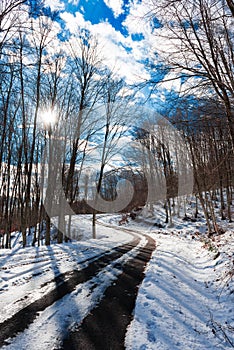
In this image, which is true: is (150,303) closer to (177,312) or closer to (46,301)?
(177,312)

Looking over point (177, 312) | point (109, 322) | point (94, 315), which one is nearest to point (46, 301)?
point (94, 315)

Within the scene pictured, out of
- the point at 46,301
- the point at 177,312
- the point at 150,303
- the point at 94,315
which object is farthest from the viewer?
A: the point at 150,303

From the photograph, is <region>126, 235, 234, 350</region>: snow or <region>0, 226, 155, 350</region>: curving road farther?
<region>126, 235, 234, 350</region>: snow

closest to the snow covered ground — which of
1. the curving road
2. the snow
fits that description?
the snow

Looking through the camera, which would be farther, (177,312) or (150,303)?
(150,303)

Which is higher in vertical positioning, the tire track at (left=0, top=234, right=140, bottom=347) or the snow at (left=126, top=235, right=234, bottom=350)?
the tire track at (left=0, top=234, right=140, bottom=347)

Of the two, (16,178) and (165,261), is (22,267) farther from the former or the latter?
(16,178)

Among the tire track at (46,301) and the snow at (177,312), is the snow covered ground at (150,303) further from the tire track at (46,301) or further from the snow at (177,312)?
the tire track at (46,301)

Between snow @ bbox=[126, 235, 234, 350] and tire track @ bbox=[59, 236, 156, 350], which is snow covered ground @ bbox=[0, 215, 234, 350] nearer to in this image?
snow @ bbox=[126, 235, 234, 350]

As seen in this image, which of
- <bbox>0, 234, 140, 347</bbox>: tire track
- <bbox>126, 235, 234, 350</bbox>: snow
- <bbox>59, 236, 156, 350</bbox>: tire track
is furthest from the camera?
<bbox>126, 235, 234, 350</bbox>: snow

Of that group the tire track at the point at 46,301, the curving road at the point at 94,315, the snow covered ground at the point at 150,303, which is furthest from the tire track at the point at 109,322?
the tire track at the point at 46,301

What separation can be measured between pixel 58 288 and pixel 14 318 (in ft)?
4.30

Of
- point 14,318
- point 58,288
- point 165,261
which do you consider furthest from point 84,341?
point 165,261

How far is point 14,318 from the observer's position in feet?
10.0
